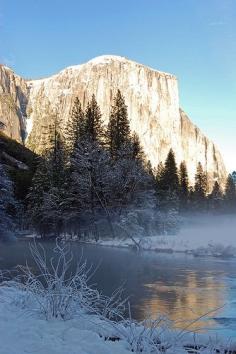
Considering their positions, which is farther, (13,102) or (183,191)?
(13,102)

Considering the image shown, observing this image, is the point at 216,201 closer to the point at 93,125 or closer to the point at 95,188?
the point at 93,125

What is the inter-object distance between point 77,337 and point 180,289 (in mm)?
8801

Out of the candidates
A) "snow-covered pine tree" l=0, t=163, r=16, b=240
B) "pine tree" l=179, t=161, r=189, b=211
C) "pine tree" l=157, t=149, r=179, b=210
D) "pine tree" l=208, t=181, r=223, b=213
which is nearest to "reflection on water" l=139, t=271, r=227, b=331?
"snow-covered pine tree" l=0, t=163, r=16, b=240

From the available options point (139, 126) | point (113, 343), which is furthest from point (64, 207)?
point (139, 126)

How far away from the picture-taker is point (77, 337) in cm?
584

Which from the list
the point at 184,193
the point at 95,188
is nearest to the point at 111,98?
the point at 184,193

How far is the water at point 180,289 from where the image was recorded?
33.1ft

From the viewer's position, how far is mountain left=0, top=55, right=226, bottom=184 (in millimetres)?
172125

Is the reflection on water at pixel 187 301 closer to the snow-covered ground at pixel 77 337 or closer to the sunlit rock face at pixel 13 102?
the snow-covered ground at pixel 77 337

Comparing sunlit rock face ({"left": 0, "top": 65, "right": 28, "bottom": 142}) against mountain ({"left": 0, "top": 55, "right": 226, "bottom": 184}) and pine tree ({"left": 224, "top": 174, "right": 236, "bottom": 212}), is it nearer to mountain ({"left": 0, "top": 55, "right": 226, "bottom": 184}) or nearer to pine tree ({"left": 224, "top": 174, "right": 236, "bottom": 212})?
mountain ({"left": 0, "top": 55, "right": 226, "bottom": 184})

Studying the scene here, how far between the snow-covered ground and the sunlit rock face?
15688 centimetres

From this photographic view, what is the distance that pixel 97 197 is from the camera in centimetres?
4422

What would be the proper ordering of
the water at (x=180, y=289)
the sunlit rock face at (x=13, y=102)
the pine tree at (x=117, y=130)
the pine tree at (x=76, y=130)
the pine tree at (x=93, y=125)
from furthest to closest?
the sunlit rock face at (x=13, y=102) → the pine tree at (x=117, y=130) → the pine tree at (x=76, y=130) → the pine tree at (x=93, y=125) → the water at (x=180, y=289)

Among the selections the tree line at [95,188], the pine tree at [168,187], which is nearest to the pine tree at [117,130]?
the tree line at [95,188]
